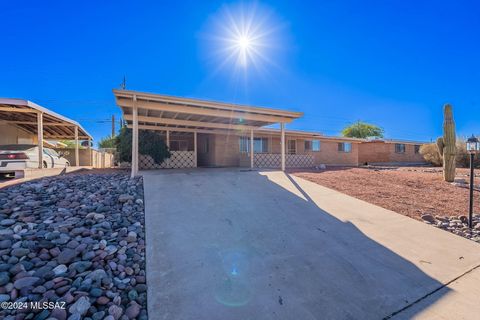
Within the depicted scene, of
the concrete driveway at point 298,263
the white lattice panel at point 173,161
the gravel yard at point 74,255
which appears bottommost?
the concrete driveway at point 298,263

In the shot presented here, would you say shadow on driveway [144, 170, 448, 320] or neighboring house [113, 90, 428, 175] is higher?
neighboring house [113, 90, 428, 175]

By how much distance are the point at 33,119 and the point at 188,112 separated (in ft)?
32.2

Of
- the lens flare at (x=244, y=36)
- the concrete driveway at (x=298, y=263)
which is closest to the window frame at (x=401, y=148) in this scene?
the lens flare at (x=244, y=36)

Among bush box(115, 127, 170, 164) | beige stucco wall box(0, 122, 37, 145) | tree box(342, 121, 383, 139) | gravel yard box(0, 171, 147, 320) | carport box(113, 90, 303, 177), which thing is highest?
tree box(342, 121, 383, 139)

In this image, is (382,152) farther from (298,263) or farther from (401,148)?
(298,263)

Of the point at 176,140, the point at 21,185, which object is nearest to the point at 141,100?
the point at 21,185

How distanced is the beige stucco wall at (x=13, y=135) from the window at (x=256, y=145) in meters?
13.6

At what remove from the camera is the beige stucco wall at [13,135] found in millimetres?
12133

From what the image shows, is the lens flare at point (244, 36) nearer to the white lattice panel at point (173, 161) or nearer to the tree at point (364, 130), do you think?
the white lattice panel at point (173, 161)

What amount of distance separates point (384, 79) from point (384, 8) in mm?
10062

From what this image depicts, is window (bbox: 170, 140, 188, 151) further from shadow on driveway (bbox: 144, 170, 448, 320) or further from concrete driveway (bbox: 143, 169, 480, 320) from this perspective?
shadow on driveway (bbox: 144, 170, 448, 320)

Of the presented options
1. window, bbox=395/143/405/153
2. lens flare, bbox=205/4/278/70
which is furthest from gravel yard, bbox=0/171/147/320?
window, bbox=395/143/405/153

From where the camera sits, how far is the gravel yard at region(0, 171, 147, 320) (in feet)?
7.00

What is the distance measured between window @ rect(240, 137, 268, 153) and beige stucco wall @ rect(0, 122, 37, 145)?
13.6 m
